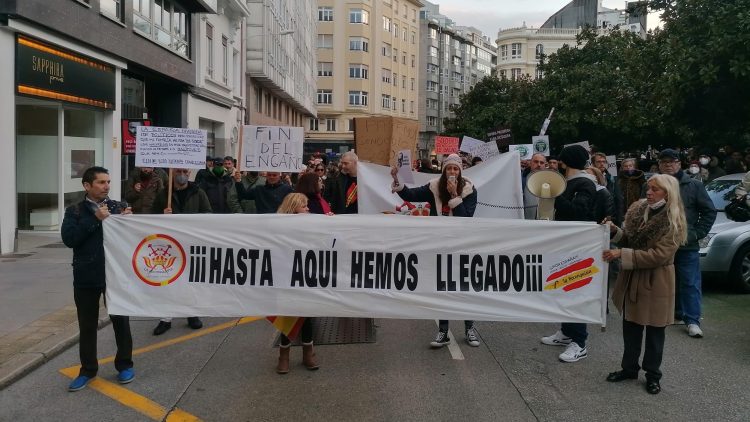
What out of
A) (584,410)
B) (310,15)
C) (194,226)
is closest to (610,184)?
(584,410)

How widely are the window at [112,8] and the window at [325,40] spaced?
58.0 metres

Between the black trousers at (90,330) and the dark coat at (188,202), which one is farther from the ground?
the dark coat at (188,202)

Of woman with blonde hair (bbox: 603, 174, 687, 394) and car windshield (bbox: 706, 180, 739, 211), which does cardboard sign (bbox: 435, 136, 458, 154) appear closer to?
car windshield (bbox: 706, 180, 739, 211)

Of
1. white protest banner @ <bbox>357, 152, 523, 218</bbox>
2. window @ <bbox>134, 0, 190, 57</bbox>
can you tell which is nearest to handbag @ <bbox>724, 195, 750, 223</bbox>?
white protest banner @ <bbox>357, 152, 523, 218</bbox>

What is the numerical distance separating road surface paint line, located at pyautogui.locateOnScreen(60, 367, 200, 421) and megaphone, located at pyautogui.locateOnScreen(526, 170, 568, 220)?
12.6ft

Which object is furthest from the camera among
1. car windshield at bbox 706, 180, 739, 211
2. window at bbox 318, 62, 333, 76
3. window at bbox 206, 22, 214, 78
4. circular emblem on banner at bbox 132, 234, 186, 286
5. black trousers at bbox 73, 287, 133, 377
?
window at bbox 318, 62, 333, 76

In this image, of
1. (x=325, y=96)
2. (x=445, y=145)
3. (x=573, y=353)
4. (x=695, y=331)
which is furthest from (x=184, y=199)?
(x=325, y=96)

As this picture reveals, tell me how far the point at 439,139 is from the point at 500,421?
9127 mm

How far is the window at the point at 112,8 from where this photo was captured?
1596 cm

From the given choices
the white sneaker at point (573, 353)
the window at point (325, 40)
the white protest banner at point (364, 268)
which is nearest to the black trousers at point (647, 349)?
the white protest banner at point (364, 268)

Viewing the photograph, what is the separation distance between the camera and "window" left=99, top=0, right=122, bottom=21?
16.0 meters

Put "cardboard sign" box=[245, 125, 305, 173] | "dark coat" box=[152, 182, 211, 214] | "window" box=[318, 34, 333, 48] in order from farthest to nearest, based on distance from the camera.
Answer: "window" box=[318, 34, 333, 48] < "cardboard sign" box=[245, 125, 305, 173] < "dark coat" box=[152, 182, 211, 214]

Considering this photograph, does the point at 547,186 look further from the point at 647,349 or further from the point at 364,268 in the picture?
the point at 364,268

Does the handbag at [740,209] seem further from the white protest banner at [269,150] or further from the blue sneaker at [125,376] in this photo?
the blue sneaker at [125,376]
